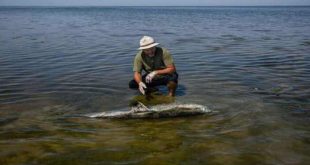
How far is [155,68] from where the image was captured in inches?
350

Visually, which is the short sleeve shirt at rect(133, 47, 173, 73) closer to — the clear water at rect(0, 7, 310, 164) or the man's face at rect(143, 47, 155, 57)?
the man's face at rect(143, 47, 155, 57)

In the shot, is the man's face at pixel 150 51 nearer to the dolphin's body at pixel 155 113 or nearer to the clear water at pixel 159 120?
the clear water at pixel 159 120

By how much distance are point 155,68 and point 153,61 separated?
0.21 metres

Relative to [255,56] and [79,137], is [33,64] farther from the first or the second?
[255,56]

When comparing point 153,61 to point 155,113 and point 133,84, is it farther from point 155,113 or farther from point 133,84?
point 155,113

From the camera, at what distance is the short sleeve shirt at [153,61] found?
8.62 metres

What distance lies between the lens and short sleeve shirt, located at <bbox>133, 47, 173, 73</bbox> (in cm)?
862

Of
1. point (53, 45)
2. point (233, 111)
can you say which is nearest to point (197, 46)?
point (53, 45)

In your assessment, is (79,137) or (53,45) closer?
(79,137)

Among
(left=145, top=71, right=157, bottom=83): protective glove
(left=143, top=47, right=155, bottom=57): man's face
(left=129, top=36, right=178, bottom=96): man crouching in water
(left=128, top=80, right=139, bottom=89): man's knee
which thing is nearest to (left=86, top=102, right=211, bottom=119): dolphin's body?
(left=129, top=36, right=178, bottom=96): man crouching in water

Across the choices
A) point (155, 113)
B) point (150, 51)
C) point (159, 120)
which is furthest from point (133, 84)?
point (159, 120)

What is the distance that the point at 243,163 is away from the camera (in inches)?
194

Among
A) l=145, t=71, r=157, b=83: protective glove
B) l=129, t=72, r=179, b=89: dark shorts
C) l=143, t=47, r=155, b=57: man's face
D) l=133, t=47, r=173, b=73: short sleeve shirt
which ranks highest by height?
l=143, t=47, r=155, b=57: man's face

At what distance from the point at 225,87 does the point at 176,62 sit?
4.63 m
